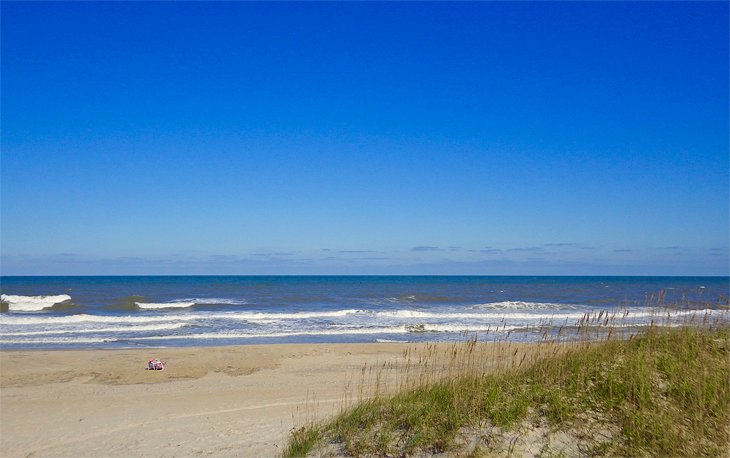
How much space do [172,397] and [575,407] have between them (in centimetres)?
925

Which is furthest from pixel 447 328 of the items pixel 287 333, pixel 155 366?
pixel 155 366

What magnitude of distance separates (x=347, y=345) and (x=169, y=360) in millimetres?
6557

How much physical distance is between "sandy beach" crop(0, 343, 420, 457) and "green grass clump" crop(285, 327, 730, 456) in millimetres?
1744

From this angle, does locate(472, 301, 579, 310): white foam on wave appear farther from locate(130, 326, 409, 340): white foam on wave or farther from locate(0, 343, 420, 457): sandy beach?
locate(0, 343, 420, 457): sandy beach

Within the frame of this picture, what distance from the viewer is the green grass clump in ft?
17.0

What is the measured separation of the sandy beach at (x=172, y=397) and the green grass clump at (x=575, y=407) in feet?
5.72

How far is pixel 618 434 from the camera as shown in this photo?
5.28 metres

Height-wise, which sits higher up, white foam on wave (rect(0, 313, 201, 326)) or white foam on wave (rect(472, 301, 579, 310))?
white foam on wave (rect(472, 301, 579, 310))

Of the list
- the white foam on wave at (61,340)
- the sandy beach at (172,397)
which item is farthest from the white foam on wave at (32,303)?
the sandy beach at (172,397)

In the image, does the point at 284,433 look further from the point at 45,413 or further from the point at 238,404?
the point at 45,413

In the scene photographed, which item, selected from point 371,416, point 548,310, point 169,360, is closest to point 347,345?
point 169,360

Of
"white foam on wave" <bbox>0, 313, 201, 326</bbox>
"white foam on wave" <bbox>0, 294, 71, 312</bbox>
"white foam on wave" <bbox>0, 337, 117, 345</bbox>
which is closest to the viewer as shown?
"white foam on wave" <bbox>0, 337, 117, 345</bbox>

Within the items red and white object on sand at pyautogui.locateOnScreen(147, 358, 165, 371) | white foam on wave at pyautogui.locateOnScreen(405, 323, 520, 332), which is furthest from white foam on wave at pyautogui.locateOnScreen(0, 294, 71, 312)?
white foam on wave at pyautogui.locateOnScreen(405, 323, 520, 332)

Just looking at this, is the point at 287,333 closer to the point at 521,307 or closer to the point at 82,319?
the point at 82,319
